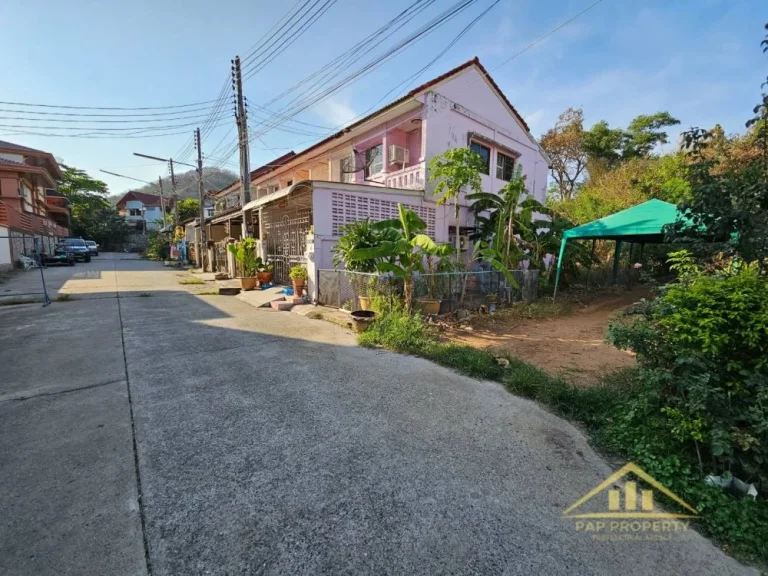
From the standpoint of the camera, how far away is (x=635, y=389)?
3383 millimetres

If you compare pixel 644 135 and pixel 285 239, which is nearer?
pixel 285 239

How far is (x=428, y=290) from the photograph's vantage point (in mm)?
7883

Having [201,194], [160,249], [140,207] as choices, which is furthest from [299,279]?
[140,207]

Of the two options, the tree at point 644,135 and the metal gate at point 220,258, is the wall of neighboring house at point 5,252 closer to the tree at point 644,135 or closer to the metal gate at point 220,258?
the metal gate at point 220,258

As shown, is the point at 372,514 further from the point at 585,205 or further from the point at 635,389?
the point at 585,205

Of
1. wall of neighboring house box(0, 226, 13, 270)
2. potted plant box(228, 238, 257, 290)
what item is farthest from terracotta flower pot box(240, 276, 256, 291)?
wall of neighboring house box(0, 226, 13, 270)

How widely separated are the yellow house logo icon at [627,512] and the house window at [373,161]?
39.9 feet

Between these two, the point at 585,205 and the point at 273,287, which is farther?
the point at 585,205

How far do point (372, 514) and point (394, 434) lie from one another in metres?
0.98

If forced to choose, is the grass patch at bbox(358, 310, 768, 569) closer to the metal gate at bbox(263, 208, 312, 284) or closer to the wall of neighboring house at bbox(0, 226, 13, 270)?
the metal gate at bbox(263, 208, 312, 284)

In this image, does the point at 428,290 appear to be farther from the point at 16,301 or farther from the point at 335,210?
the point at 16,301

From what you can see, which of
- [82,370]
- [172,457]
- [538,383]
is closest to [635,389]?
[538,383]

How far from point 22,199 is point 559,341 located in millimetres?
30435

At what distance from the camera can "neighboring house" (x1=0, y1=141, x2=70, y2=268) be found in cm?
1789
